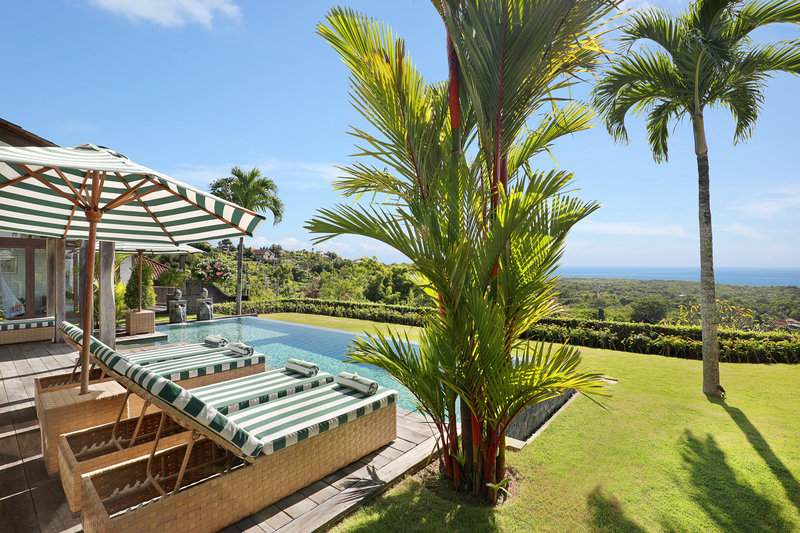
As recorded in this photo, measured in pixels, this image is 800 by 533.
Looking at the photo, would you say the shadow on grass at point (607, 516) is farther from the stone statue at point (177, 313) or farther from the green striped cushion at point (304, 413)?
the stone statue at point (177, 313)

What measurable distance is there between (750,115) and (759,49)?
1.83m

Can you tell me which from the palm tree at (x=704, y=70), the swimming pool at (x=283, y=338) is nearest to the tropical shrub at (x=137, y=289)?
the swimming pool at (x=283, y=338)

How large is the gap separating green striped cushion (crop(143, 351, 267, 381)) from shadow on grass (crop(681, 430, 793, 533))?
18.1 feet

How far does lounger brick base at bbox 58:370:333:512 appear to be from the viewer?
9.36ft

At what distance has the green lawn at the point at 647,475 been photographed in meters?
2.77

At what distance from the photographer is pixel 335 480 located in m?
3.32

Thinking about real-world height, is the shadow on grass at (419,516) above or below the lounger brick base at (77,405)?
below

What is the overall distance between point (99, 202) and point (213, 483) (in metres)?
3.88

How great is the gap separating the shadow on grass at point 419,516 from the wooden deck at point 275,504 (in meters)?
0.14

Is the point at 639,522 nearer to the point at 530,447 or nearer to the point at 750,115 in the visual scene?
the point at 530,447

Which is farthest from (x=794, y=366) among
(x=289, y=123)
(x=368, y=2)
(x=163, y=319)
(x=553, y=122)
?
(x=289, y=123)

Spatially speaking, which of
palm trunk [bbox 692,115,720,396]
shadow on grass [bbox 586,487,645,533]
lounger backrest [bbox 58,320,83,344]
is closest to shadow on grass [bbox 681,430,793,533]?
shadow on grass [bbox 586,487,645,533]

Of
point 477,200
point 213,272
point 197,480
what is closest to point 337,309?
point 213,272

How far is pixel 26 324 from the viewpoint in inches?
347
